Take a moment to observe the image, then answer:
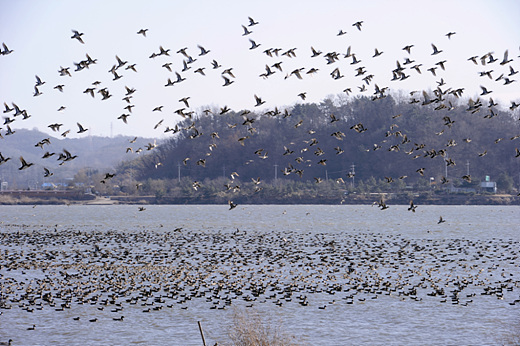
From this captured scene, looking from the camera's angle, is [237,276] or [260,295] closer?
[260,295]

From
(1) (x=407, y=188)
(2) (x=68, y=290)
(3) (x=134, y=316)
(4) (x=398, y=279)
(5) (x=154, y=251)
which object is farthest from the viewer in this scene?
(1) (x=407, y=188)

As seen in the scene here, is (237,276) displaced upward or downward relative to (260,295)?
upward

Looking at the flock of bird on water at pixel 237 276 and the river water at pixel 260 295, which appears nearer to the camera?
the river water at pixel 260 295

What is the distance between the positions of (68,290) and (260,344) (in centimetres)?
1570

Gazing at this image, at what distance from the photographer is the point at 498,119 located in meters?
196

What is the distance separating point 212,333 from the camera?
26.4 m

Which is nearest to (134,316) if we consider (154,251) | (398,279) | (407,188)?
(398,279)

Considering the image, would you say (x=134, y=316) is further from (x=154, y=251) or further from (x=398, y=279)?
(x=154, y=251)

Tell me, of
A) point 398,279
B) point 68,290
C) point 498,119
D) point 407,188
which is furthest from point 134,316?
point 498,119

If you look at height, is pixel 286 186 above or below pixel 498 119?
below

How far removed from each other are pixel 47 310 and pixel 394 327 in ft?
47.1

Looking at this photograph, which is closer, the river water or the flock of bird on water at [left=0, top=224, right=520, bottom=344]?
the river water

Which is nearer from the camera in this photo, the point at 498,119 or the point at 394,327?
the point at 394,327

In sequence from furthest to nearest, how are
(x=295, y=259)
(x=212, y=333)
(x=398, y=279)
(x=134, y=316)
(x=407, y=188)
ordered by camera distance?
→ (x=407, y=188) < (x=295, y=259) < (x=398, y=279) < (x=134, y=316) < (x=212, y=333)
